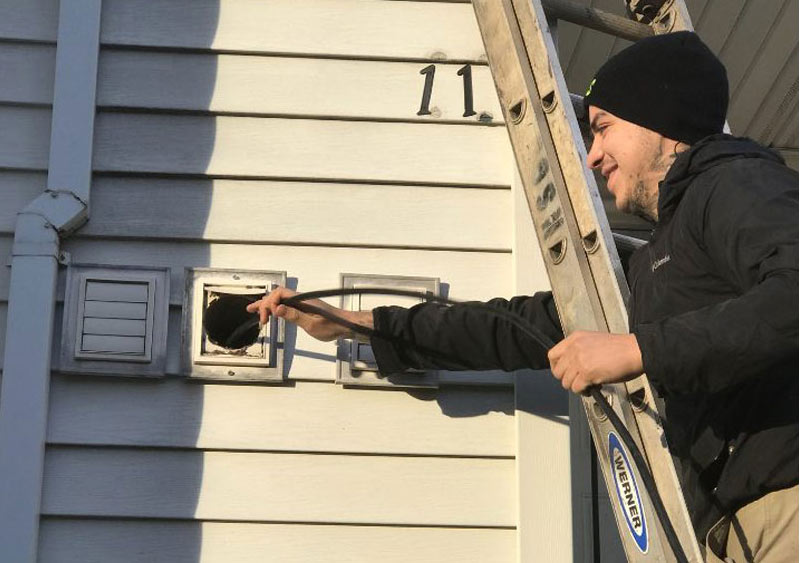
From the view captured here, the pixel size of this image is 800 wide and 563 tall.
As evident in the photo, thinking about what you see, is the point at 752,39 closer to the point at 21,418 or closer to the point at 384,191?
the point at 384,191

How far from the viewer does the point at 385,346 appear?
310cm

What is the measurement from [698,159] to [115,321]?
5.07 feet

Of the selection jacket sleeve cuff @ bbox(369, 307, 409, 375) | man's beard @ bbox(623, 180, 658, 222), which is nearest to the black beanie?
man's beard @ bbox(623, 180, 658, 222)

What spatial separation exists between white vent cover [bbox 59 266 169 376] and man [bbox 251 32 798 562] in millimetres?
1199

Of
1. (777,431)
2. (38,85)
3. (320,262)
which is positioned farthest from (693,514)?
(38,85)

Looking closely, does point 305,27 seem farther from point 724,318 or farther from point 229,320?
point 724,318

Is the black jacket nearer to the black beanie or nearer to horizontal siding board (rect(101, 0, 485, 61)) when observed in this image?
the black beanie

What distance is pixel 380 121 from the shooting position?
11.2 feet

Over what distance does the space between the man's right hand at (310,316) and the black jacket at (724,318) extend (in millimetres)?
768

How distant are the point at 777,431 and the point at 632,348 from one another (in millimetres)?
299

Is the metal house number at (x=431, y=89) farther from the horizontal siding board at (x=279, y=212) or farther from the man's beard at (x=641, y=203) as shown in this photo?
the man's beard at (x=641, y=203)

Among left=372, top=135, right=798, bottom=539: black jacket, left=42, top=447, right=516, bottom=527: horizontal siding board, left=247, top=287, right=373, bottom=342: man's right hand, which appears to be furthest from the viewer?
left=42, top=447, right=516, bottom=527: horizontal siding board

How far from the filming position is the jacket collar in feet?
7.64

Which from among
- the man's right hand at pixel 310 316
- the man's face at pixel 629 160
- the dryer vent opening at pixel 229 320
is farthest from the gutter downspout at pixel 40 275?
the man's face at pixel 629 160
